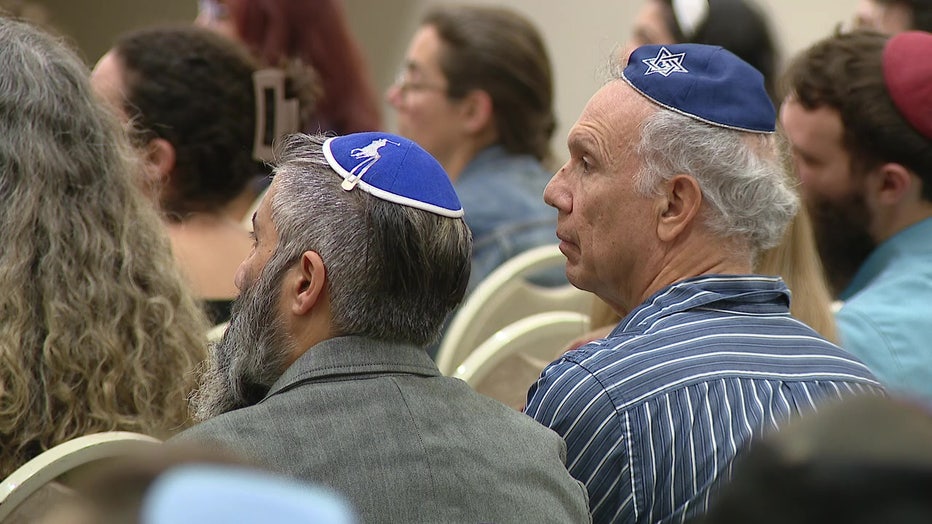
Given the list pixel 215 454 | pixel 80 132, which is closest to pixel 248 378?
pixel 80 132

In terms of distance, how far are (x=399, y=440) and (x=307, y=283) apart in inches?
10.1

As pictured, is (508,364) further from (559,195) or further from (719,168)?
(719,168)

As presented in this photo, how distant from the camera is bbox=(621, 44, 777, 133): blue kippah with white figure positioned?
5.88 feet

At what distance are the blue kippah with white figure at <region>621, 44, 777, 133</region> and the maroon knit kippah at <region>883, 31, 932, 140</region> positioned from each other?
0.62 m

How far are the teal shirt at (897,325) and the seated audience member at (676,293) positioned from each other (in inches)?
19.5

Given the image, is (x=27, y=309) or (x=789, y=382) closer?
(x=789, y=382)

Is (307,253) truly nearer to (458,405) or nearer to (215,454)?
(458,405)

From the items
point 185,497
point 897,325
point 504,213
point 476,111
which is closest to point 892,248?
point 897,325

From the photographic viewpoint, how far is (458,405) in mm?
1453

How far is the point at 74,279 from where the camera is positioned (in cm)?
193

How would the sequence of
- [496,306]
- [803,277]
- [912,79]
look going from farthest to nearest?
[496,306] < [912,79] < [803,277]

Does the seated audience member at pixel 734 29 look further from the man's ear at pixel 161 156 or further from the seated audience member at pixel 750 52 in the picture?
the man's ear at pixel 161 156

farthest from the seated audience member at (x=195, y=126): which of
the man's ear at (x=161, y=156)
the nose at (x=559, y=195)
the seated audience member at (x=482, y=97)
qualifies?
the nose at (x=559, y=195)

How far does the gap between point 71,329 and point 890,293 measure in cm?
144
